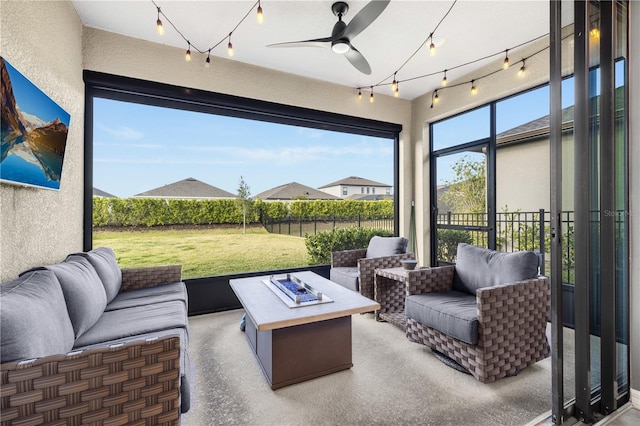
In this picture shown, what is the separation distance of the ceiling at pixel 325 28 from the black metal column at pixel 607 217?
129 cm

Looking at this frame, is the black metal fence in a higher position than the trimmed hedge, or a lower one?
lower

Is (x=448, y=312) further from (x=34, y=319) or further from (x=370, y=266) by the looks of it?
(x=34, y=319)

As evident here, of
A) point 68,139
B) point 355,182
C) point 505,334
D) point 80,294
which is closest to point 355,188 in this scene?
point 355,182

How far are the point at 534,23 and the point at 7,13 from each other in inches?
→ 169

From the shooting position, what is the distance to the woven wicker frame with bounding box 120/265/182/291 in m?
2.75

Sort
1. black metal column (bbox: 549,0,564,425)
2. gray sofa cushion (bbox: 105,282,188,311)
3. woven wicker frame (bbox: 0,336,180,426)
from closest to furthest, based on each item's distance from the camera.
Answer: woven wicker frame (bbox: 0,336,180,426), black metal column (bbox: 549,0,564,425), gray sofa cushion (bbox: 105,282,188,311)

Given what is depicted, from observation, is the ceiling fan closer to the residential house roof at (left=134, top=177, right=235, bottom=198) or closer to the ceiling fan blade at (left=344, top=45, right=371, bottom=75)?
the ceiling fan blade at (left=344, top=45, right=371, bottom=75)

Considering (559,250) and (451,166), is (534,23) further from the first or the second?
(559,250)

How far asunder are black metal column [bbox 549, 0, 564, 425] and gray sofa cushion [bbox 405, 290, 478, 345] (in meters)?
0.48

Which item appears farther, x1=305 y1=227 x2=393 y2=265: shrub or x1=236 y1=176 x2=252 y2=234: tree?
x1=305 y1=227 x2=393 y2=265: shrub

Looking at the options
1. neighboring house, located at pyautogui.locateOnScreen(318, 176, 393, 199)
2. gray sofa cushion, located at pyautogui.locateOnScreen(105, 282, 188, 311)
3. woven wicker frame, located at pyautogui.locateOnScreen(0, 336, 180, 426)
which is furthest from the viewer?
neighboring house, located at pyautogui.locateOnScreen(318, 176, 393, 199)

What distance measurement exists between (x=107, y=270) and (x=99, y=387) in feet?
5.26

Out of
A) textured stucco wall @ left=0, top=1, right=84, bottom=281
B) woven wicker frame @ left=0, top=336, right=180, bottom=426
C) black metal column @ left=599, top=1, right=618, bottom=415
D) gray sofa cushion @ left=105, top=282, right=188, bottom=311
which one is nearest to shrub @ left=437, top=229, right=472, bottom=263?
black metal column @ left=599, top=1, right=618, bottom=415

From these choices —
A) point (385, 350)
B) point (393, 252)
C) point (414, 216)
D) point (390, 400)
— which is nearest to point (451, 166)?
point (414, 216)
